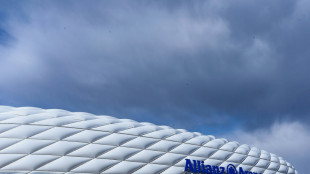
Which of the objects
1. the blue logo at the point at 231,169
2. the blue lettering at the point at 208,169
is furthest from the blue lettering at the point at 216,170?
the blue logo at the point at 231,169

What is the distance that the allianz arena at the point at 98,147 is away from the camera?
1299 centimetres

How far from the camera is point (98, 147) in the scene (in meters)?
14.6

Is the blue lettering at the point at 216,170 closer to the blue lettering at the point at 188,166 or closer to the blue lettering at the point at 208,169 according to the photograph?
the blue lettering at the point at 208,169

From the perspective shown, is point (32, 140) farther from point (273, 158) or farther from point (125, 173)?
point (273, 158)

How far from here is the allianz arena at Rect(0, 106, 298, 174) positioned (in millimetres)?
12986

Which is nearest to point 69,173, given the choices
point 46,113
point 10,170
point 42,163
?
point 42,163

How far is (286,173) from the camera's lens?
2380 cm

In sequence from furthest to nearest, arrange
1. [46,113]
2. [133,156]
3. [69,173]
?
1. [46,113]
2. [133,156]
3. [69,173]

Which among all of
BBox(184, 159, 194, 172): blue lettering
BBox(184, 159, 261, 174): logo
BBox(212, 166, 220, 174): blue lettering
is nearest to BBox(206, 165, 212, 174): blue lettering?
BBox(184, 159, 261, 174): logo

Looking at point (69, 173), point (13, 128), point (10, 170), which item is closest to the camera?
point (10, 170)

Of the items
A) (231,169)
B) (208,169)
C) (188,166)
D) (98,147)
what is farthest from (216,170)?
(98,147)

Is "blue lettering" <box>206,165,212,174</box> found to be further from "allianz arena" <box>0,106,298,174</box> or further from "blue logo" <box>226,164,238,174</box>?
"blue logo" <box>226,164,238,174</box>

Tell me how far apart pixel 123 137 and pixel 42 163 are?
4.41 metres

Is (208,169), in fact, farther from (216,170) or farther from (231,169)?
(231,169)
